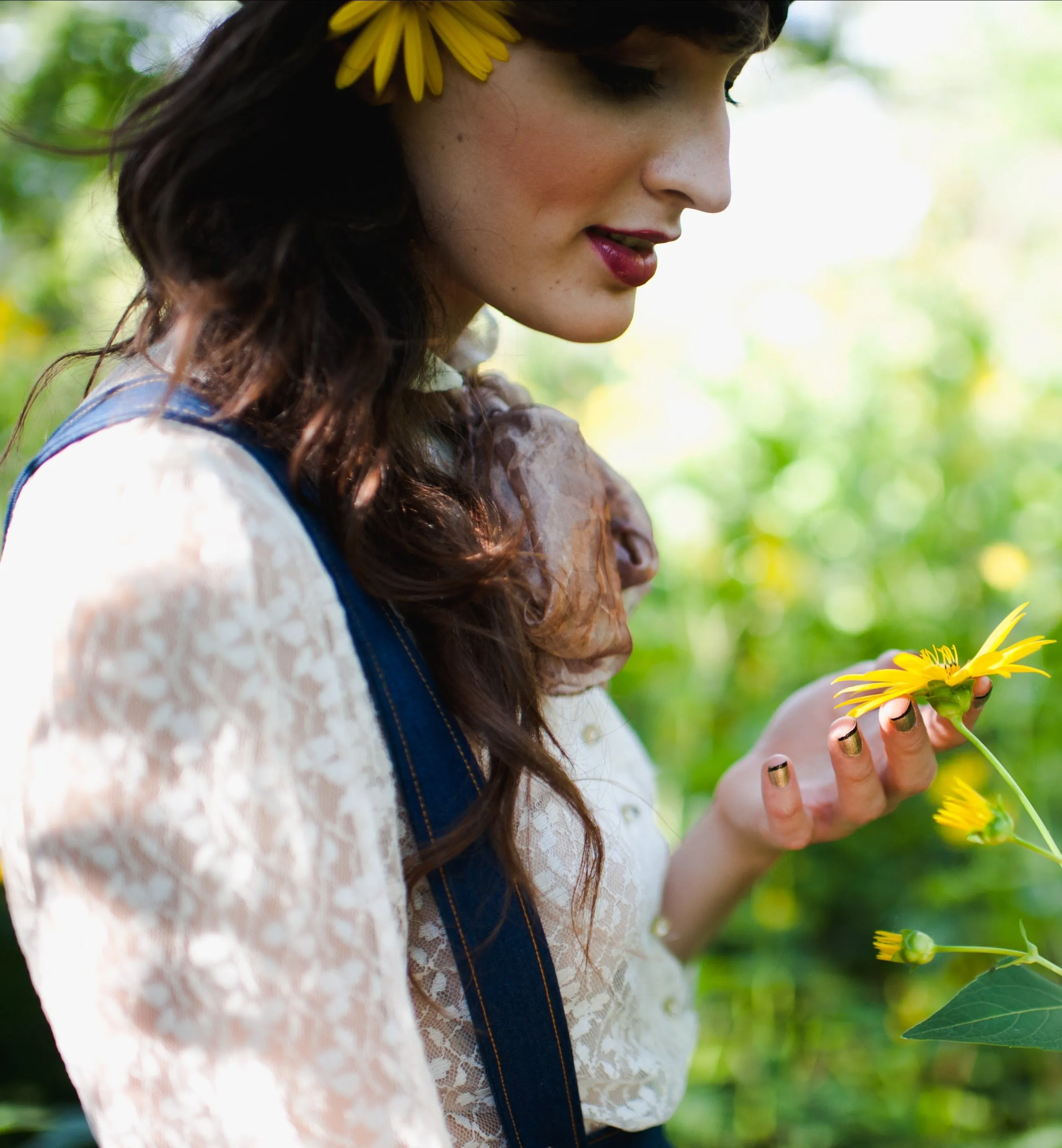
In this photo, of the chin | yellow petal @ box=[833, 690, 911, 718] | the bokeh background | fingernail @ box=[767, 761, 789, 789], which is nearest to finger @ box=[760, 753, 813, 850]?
fingernail @ box=[767, 761, 789, 789]

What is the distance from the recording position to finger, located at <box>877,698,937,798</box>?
76cm

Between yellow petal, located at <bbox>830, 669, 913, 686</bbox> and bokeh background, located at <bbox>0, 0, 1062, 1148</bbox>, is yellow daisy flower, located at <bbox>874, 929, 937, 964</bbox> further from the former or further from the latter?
bokeh background, located at <bbox>0, 0, 1062, 1148</bbox>

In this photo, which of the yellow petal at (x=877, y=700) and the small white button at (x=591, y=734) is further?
the small white button at (x=591, y=734)

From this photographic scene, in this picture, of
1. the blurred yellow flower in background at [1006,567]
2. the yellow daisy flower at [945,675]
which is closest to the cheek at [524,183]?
the yellow daisy flower at [945,675]

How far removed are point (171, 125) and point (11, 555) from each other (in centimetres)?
28

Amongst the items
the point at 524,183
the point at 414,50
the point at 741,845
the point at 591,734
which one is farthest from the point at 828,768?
the point at 414,50

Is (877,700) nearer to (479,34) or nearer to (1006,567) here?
Result: (479,34)

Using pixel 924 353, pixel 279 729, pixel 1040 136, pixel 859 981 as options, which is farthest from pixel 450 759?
pixel 1040 136

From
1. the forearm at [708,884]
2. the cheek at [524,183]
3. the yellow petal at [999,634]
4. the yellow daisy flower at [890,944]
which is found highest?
the cheek at [524,183]

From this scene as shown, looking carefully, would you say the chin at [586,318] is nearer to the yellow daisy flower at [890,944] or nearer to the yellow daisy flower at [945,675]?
the yellow daisy flower at [945,675]

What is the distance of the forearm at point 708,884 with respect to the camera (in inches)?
39.4

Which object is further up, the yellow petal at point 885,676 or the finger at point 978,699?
the yellow petal at point 885,676

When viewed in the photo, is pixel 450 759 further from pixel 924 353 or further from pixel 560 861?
pixel 924 353

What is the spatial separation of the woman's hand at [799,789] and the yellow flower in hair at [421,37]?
48 cm
